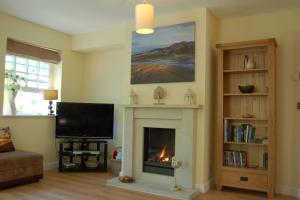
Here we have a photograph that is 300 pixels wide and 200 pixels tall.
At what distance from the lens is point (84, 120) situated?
189 inches

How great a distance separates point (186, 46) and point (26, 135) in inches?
119

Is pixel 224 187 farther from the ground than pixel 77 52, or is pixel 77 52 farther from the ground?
pixel 77 52

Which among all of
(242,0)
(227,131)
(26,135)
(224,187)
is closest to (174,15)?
(242,0)

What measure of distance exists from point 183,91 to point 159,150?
3.31 ft

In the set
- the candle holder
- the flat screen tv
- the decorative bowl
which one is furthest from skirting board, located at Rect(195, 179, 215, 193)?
the flat screen tv

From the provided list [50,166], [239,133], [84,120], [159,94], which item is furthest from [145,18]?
[50,166]

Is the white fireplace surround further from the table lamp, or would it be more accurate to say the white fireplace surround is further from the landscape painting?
the table lamp

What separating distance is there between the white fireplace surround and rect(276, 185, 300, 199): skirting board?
3.98ft

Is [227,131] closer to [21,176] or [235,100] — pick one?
[235,100]

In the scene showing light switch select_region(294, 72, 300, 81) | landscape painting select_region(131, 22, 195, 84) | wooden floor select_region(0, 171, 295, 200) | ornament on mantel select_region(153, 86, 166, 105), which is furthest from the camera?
ornament on mantel select_region(153, 86, 166, 105)

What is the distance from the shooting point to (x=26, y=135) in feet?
14.7

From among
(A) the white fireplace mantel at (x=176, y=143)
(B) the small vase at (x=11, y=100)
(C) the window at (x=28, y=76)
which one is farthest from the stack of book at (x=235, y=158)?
(B) the small vase at (x=11, y=100)

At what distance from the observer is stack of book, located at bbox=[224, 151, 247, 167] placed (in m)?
3.84

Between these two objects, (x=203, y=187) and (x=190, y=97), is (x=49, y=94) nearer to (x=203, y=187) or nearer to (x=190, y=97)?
(x=190, y=97)
